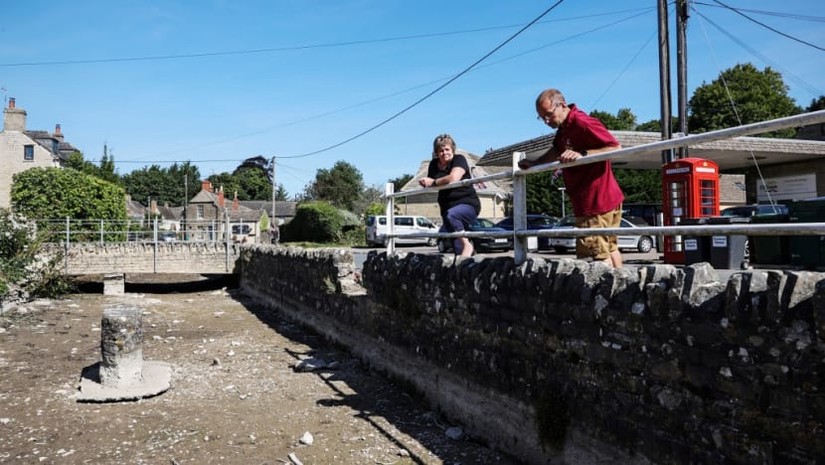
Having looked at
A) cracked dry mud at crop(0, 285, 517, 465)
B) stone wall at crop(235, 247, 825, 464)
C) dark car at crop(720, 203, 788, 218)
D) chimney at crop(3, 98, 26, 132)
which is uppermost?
chimney at crop(3, 98, 26, 132)

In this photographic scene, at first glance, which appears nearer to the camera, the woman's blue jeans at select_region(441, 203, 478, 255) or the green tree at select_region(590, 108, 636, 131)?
the woman's blue jeans at select_region(441, 203, 478, 255)

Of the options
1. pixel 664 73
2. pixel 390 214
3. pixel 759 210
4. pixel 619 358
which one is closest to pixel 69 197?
pixel 390 214

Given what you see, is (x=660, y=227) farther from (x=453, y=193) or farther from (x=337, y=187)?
(x=337, y=187)

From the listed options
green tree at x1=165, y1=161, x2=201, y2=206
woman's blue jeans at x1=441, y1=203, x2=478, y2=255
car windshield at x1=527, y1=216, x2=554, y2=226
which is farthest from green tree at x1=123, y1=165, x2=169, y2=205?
woman's blue jeans at x1=441, y1=203, x2=478, y2=255

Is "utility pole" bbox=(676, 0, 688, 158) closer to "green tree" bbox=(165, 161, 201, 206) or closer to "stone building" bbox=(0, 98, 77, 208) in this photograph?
"stone building" bbox=(0, 98, 77, 208)

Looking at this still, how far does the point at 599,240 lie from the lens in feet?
14.3

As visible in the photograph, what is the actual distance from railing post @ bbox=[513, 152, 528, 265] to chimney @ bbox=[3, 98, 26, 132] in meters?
47.3

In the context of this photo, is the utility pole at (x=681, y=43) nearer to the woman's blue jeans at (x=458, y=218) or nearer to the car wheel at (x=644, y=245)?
the car wheel at (x=644, y=245)

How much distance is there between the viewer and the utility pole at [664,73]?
13250 mm

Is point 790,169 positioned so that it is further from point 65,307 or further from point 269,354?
point 65,307

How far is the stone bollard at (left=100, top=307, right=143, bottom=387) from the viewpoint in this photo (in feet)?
22.5

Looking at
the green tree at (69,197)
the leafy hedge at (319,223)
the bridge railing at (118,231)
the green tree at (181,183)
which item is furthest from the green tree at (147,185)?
the bridge railing at (118,231)

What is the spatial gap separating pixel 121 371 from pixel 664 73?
488 inches

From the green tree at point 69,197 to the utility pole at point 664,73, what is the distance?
2245 centimetres
